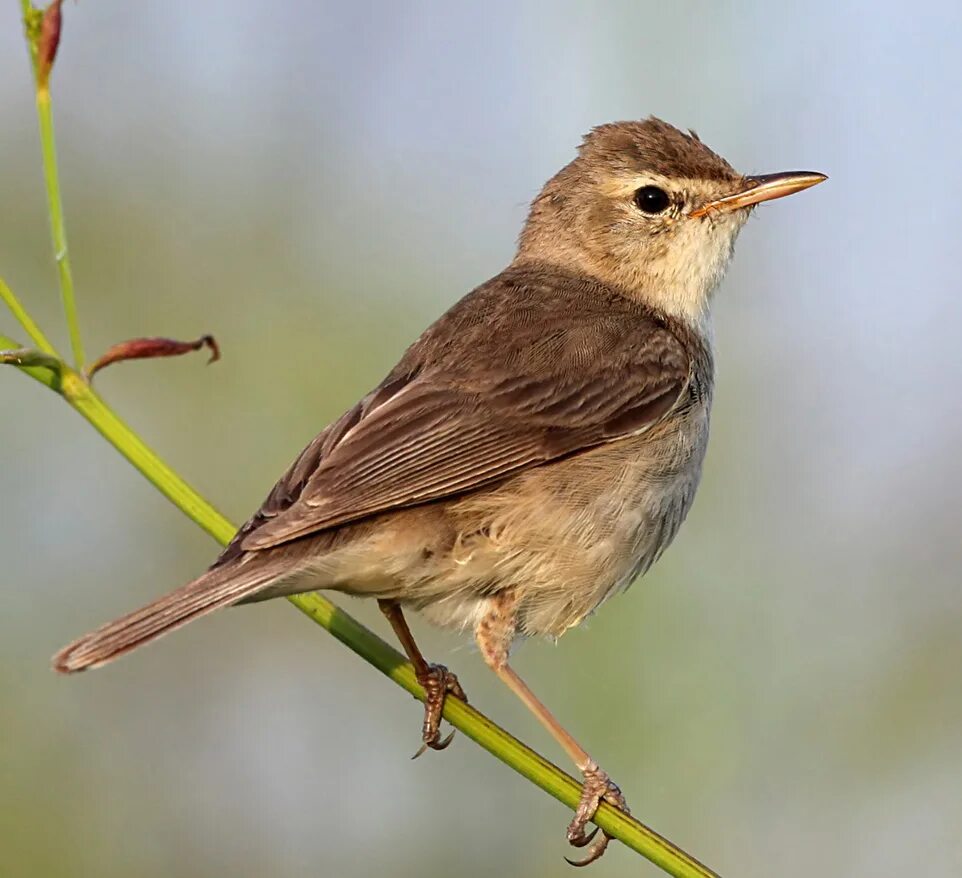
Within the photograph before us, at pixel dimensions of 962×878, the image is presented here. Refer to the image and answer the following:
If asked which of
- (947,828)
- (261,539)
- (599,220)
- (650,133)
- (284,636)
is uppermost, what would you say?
(650,133)

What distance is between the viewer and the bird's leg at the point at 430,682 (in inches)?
160

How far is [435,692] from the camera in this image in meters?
4.09

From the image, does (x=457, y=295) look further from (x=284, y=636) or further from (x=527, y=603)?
(x=527, y=603)

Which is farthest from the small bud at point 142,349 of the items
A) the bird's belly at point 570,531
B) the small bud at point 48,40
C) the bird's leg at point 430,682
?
the bird's leg at point 430,682

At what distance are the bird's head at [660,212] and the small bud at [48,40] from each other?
244 cm

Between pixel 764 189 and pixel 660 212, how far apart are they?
39cm

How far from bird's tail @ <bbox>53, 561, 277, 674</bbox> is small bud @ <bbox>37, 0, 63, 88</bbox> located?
3.69 ft

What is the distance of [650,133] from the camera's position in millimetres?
5012

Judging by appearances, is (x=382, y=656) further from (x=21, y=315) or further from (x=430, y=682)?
(x=21, y=315)

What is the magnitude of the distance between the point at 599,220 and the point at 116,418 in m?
2.61

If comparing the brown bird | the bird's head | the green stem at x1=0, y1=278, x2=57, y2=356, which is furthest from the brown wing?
the green stem at x1=0, y1=278, x2=57, y2=356

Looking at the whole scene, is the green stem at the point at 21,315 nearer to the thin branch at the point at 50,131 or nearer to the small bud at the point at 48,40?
the thin branch at the point at 50,131

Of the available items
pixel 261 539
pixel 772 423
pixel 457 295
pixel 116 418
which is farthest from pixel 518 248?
pixel 116 418

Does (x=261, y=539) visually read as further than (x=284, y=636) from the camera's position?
No
